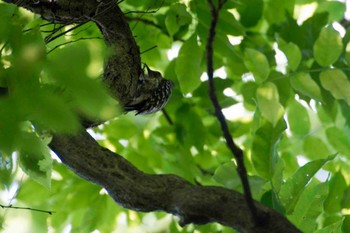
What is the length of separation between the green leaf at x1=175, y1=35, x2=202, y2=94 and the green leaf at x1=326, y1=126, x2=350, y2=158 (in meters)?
0.76

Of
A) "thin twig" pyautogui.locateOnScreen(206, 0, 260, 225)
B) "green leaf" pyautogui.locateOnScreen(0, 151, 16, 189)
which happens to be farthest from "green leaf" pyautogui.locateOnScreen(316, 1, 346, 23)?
"green leaf" pyautogui.locateOnScreen(0, 151, 16, 189)

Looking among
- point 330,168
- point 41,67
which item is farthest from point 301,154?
point 41,67

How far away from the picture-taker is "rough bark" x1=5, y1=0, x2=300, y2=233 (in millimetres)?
1514

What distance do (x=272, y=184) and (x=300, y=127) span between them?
0.94 m

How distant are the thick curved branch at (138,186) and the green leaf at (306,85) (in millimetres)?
620

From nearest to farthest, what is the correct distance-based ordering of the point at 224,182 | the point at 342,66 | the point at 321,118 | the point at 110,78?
the point at 110,78 < the point at 224,182 < the point at 342,66 < the point at 321,118

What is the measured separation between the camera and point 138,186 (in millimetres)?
1580

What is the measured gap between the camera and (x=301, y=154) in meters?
2.76

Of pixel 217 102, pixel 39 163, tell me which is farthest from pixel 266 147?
pixel 39 163

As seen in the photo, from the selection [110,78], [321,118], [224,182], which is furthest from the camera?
[321,118]

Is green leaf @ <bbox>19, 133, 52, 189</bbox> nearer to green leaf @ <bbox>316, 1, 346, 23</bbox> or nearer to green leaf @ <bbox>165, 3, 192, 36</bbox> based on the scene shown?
green leaf @ <bbox>165, 3, 192, 36</bbox>

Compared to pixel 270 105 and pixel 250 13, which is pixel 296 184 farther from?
pixel 250 13

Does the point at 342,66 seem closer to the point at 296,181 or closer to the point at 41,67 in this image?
the point at 296,181

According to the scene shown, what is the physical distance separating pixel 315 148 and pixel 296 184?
0.95 metres
